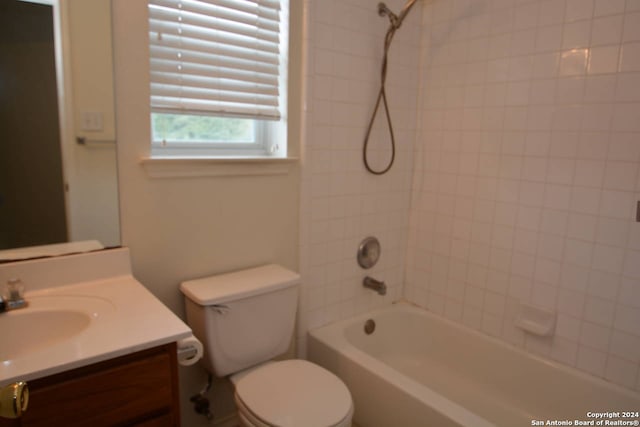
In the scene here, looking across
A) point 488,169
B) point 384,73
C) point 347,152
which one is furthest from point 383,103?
point 488,169

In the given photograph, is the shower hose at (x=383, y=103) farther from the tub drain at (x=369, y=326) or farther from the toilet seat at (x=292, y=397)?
the toilet seat at (x=292, y=397)

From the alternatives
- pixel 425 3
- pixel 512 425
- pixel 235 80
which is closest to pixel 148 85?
pixel 235 80

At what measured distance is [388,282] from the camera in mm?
2494

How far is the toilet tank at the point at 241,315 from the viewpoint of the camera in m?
1.55

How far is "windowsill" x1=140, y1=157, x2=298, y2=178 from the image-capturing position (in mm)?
1531

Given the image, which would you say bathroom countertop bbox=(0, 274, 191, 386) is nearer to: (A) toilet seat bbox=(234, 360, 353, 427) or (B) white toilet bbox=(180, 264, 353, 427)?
(B) white toilet bbox=(180, 264, 353, 427)

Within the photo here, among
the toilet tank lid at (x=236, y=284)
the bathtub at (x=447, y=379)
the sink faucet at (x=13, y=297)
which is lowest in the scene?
the bathtub at (x=447, y=379)

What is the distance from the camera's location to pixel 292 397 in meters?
1.50

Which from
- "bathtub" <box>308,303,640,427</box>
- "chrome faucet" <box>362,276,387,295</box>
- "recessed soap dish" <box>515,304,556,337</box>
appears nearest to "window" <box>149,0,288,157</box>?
"chrome faucet" <box>362,276,387,295</box>

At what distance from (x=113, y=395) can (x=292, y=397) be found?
25.3 inches

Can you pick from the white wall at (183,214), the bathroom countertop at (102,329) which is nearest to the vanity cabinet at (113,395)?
the bathroom countertop at (102,329)

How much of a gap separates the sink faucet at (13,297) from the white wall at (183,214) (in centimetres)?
34

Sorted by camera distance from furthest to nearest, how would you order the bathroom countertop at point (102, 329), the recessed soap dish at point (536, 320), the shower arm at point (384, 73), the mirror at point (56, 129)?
the shower arm at point (384, 73) → the recessed soap dish at point (536, 320) → the mirror at point (56, 129) → the bathroom countertop at point (102, 329)

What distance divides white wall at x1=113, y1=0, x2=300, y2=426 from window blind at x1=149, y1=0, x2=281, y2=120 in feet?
0.23
